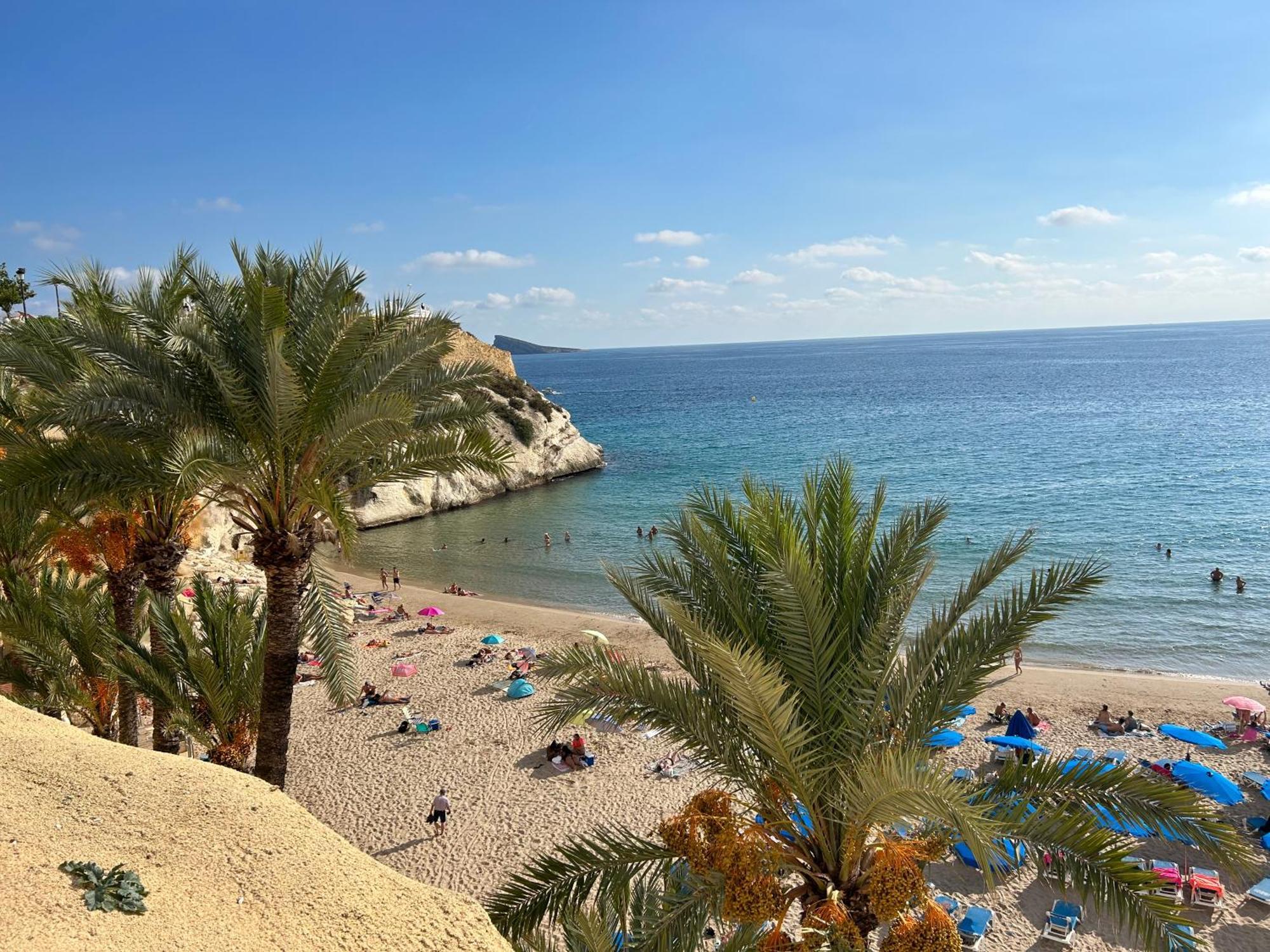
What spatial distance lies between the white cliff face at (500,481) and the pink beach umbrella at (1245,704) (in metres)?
31.2

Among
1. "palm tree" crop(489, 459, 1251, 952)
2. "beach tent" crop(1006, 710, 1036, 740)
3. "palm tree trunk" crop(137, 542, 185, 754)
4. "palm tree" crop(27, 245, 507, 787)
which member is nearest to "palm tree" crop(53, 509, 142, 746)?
"palm tree trunk" crop(137, 542, 185, 754)

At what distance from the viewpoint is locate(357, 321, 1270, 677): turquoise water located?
28.0 m

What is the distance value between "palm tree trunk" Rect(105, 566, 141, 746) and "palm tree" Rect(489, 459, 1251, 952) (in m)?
9.23

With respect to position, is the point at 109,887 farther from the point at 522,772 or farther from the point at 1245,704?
the point at 1245,704

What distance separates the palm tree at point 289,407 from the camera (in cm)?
852

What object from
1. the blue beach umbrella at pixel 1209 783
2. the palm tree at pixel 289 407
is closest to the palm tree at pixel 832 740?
the palm tree at pixel 289 407

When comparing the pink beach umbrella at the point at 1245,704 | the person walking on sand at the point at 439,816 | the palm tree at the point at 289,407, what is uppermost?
the palm tree at the point at 289,407

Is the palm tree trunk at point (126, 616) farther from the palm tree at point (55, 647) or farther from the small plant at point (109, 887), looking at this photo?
the small plant at point (109, 887)

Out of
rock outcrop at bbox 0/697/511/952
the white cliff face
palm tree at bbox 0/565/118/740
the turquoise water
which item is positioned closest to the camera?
rock outcrop at bbox 0/697/511/952

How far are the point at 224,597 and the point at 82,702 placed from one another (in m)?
2.80

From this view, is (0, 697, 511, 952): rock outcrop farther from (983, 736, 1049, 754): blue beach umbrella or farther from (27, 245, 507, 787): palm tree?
(983, 736, 1049, 754): blue beach umbrella

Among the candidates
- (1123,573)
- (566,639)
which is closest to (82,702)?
(566,639)

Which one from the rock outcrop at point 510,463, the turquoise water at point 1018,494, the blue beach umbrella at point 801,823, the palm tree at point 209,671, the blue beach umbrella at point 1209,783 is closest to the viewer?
the blue beach umbrella at point 801,823

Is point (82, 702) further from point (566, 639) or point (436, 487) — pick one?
point (436, 487)
